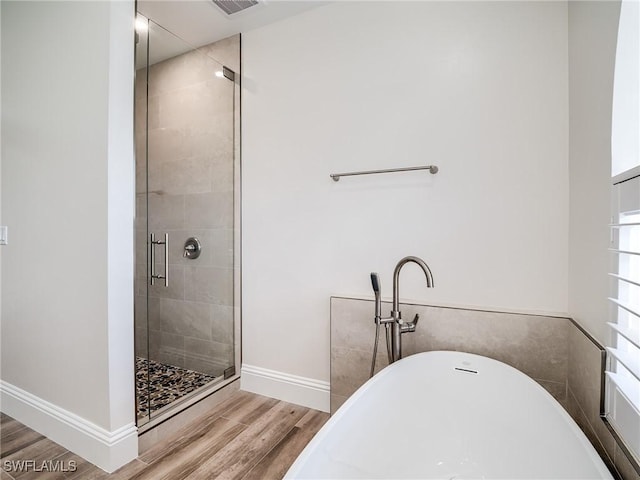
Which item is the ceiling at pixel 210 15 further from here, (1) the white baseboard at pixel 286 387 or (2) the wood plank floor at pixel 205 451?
(2) the wood plank floor at pixel 205 451

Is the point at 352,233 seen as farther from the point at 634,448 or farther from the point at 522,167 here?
the point at 634,448

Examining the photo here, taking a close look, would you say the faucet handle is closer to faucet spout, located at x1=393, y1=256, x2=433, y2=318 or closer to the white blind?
faucet spout, located at x1=393, y1=256, x2=433, y2=318

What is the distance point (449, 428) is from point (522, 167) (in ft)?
4.13

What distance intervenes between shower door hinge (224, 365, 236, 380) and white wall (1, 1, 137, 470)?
0.75 metres

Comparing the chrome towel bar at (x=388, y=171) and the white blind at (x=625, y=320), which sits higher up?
the chrome towel bar at (x=388, y=171)

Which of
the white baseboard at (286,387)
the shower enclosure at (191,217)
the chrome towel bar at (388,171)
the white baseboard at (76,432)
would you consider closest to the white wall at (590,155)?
the chrome towel bar at (388,171)

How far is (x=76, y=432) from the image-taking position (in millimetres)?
1653

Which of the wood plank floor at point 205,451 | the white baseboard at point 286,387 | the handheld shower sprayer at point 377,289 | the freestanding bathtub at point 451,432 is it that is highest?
the handheld shower sprayer at point 377,289

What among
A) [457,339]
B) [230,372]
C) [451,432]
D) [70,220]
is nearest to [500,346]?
[457,339]

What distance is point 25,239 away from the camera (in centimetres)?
195

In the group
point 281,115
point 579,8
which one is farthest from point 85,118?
point 579,8

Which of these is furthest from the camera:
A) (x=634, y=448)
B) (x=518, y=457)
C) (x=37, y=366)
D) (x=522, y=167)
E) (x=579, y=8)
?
(x=37, y=366)

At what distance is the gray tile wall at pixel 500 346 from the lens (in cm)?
123

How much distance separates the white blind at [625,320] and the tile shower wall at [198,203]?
2088 mm
